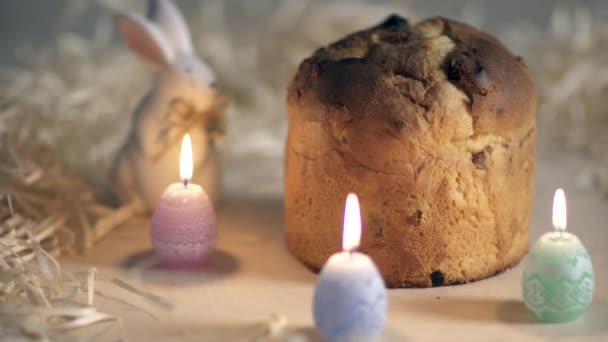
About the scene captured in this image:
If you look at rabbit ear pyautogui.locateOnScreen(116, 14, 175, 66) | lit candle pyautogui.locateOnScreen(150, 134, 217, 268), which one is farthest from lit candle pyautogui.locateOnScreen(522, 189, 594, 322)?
rabbit ear pyautogui.locateOnScreen(116, 14, 175, 66)

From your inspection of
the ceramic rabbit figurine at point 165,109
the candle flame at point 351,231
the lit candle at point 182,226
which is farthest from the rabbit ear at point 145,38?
the candle flame at point 351,231

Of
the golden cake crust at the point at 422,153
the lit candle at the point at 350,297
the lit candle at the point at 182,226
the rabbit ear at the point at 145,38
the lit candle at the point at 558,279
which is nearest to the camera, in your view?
the lit candle at the point at 350,297

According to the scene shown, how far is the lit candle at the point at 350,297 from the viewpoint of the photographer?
1597 mm

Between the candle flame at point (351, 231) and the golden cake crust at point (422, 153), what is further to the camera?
the golden cake crust at point (422, 153)

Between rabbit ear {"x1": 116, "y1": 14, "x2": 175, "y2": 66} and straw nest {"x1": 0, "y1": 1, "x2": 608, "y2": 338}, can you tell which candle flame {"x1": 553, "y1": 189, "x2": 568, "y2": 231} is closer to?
straw nest {"x1": 0, "y1": 1, "x2": 608, "y2": 338}

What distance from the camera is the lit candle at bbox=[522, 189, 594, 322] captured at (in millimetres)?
1704

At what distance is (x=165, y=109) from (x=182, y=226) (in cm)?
48

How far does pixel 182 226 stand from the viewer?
2.01m

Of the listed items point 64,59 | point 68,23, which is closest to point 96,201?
point 64,59

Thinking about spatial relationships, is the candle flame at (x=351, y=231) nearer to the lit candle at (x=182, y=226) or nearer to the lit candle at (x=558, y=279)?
the lit candle at (x=558, y=279)

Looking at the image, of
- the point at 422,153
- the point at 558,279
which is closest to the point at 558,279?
the point at 558,279

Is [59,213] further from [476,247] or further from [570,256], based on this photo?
[570,256]

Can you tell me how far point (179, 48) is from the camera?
2416mm

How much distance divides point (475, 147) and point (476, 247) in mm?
227
